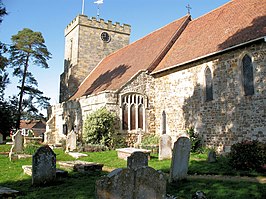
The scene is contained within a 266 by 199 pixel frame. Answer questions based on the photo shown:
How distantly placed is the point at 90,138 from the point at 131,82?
14.5 ft

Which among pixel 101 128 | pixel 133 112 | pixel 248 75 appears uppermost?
pixel 248 75

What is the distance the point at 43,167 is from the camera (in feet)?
24.5

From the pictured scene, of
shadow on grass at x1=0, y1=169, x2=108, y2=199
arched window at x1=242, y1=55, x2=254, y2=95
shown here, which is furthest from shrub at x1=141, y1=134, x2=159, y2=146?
shadow on grass at x1=0, y1=169, x2=108, y2=199

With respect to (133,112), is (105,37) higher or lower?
higher

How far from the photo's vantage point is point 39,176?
7414 millimetres

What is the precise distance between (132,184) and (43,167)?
4.41m

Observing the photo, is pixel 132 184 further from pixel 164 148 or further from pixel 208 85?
pixel 208 85

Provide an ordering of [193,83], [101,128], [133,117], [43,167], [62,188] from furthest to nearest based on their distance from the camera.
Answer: [133,117] < [101,128] < [193,83] < [43,167] < [62,188]

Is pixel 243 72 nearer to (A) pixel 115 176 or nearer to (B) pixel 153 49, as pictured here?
(B) pixel 153 49

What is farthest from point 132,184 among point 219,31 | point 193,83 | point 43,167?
point 219,31

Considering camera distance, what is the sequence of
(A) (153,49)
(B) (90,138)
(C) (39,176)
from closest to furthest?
(C) (39,176), (B) (90,138), (A) (153,49)

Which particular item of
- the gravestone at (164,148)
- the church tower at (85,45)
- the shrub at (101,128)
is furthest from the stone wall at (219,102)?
the church tower at (85,45)

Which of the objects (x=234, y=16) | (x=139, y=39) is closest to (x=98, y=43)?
(x=139, y=39)

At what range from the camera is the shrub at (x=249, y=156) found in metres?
8.96
